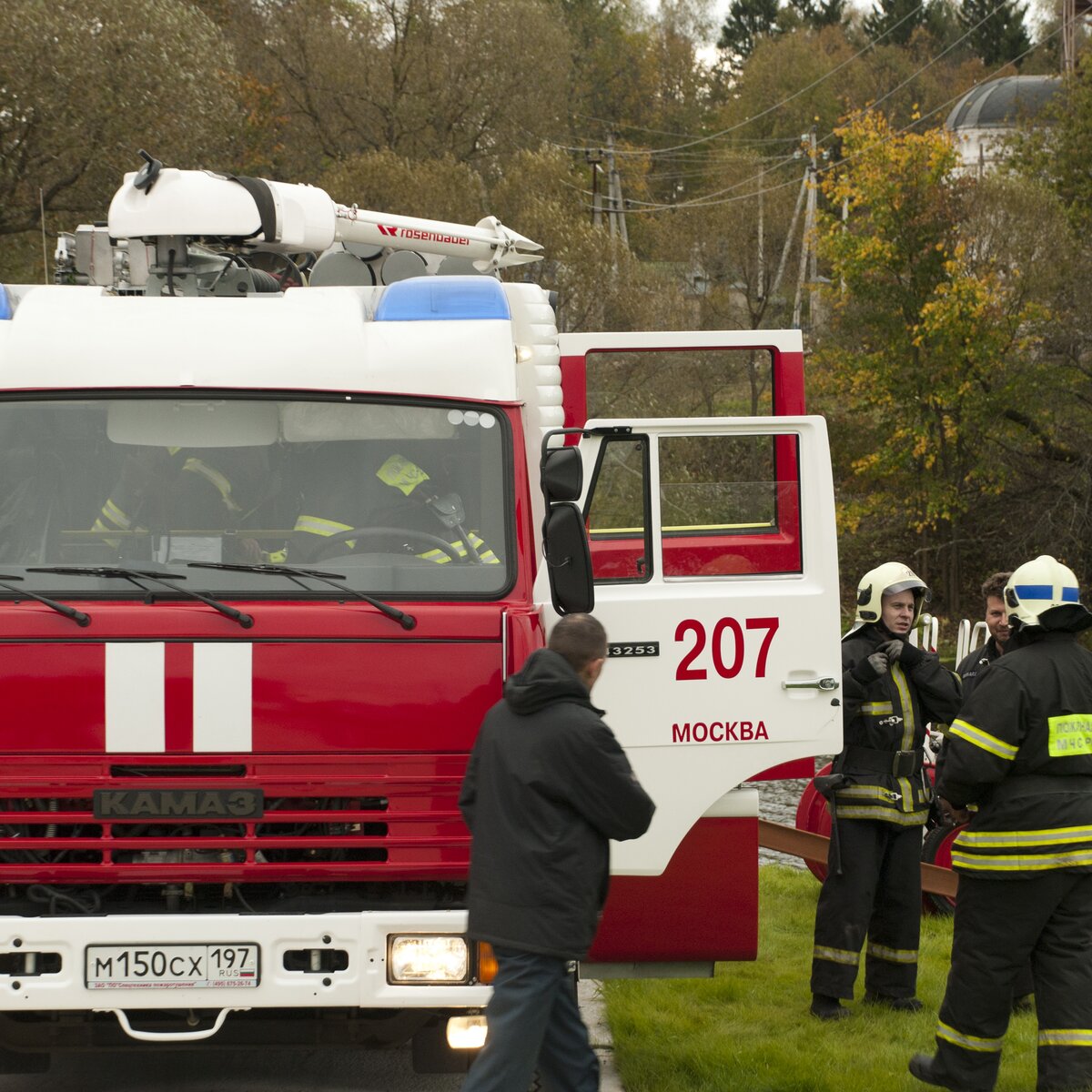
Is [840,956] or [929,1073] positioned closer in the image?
[929,1073]

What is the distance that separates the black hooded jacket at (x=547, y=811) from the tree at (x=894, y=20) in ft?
254

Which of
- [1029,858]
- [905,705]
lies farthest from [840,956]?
[1029,858]

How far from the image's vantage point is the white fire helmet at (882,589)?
21.1 feet

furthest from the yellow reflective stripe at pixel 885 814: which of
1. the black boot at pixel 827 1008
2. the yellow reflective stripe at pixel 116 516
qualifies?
the yellow reflective stripe at pixel 116 516

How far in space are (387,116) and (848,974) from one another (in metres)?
34.4

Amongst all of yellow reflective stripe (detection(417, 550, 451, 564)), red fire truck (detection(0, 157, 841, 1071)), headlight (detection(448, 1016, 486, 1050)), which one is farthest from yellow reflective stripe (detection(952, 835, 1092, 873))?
yellow reflective stripe (detection(417, 550, 451, 564))

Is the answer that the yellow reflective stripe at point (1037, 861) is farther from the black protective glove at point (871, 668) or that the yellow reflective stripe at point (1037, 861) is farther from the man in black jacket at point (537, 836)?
the man in black jacket at point (537, 836)

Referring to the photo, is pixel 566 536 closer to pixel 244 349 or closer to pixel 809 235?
pixel 244 349

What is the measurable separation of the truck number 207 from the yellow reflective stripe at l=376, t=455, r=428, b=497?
1.06 metres

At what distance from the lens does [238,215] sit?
6.13 metres

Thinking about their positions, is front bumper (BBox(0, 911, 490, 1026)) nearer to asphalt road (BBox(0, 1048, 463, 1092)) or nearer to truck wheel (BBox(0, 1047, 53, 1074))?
truck wheel (BBox(0, 1047, 53, 1074))

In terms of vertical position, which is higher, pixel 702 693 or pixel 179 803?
pixel 702 693

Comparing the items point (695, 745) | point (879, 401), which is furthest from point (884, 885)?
point (879, 401)

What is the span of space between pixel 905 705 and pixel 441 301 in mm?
2601
